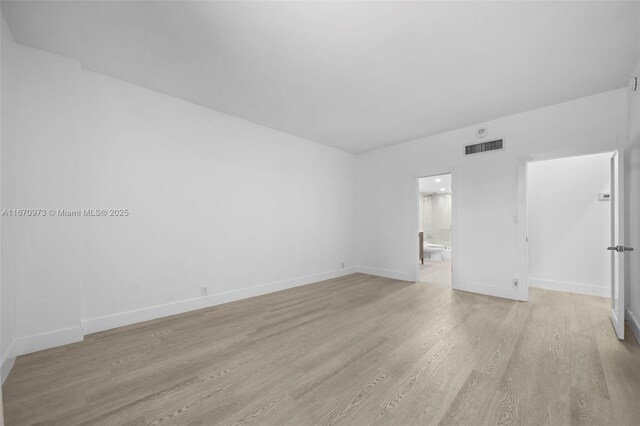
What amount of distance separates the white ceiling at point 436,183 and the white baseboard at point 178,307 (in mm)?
5696

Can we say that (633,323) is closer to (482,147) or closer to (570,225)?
(570,225)

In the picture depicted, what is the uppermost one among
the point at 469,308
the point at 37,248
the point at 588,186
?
the point at 588,186

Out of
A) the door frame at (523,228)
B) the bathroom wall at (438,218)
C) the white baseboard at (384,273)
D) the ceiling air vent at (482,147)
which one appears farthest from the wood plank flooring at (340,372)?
the bathroom wall at (438,218)

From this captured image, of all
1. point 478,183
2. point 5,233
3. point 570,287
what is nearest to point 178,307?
point 5,233

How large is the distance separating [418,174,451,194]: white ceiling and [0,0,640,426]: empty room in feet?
11.7

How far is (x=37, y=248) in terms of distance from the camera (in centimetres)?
245

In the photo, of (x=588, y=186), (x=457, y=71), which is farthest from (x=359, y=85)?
(x=588, y=186)

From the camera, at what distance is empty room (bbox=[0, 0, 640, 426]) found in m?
1.88

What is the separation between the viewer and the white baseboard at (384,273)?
5.14 metres

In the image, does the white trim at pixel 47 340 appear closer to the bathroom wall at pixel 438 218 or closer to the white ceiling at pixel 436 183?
the white ceiling at pixel 436 183

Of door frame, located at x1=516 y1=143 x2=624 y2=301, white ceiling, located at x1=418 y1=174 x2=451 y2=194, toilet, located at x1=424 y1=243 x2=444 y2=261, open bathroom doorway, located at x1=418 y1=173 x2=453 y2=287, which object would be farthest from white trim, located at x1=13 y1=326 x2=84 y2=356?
open bathroom doorway, located at x1=418 y1=173 x2=453 y2=287

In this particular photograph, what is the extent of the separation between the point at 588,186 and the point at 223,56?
5.69 metres

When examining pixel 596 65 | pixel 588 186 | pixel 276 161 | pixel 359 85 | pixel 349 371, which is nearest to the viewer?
pixel 349 371

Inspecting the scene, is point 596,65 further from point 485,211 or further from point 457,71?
point 485,211
